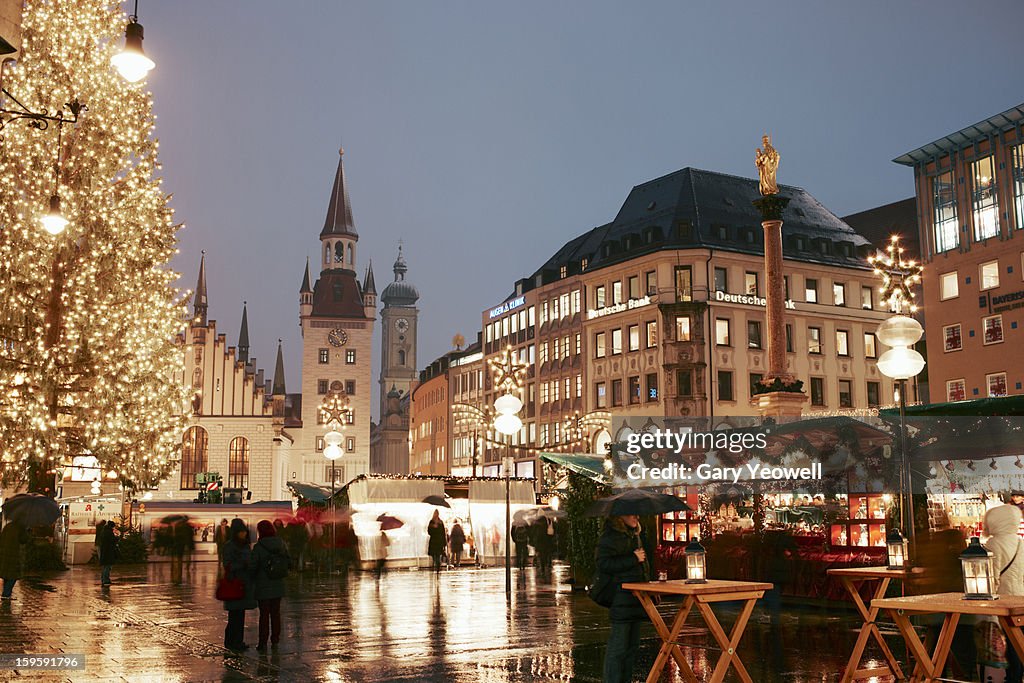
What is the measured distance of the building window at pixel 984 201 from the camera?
4988cm

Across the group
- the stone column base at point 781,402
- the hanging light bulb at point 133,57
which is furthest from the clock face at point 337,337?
the hanging light bulb at point 133,57

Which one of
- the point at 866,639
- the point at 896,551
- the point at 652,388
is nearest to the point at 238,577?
the point at 866,639

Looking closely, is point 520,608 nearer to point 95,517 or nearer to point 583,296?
point 95,517

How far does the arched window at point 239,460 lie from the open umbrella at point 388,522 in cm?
5979

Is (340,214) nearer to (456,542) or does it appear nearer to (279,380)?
(279,380)

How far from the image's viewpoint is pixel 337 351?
104125 mm

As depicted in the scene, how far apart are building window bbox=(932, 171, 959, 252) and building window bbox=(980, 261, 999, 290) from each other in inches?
88.0

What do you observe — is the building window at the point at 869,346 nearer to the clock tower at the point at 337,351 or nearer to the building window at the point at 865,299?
the building window at the point at 865,299

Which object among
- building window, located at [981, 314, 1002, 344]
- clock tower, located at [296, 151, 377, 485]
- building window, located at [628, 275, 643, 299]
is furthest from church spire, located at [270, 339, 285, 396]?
building window, located at [981, 314, 1002, 344]

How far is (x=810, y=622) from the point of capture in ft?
52.5

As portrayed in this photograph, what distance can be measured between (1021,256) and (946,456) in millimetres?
35211

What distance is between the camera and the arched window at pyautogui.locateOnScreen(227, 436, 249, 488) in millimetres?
89500

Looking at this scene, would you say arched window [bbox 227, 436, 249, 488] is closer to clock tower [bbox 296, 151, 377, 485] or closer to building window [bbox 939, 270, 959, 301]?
clock tower [bbox 296, 151, 377, 485]

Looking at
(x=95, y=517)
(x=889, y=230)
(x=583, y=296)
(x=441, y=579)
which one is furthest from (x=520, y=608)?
(x=889, y=230)
